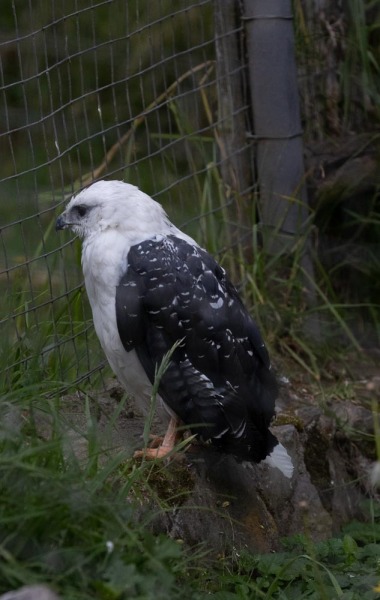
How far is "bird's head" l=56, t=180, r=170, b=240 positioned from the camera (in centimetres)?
409

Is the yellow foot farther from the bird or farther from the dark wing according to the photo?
the dark wing

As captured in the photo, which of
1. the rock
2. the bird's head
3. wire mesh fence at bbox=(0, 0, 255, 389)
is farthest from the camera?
wire mesh fence at bbox=(0, 0, 255, 389)

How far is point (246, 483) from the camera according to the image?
4281 millimetres

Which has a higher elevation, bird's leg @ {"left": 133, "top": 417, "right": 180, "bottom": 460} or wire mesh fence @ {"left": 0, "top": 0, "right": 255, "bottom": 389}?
wire mesh fence @ {"left": 0, "top": 0, "right": 255, "bottom": 389}

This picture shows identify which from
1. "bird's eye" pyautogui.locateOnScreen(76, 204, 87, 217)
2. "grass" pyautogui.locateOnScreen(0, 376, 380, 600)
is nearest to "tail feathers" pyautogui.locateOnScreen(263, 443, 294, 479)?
"grass" pyautogui.locateOnScreen(0, 376, 380, 600)

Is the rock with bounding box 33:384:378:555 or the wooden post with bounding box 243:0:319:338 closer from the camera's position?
the rock with bounding box 33:384:378:555

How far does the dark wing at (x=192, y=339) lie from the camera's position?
155 inches

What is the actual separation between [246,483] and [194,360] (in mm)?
596

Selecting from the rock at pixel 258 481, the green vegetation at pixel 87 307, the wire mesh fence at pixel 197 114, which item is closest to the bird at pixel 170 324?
the rock at pixel 258 481

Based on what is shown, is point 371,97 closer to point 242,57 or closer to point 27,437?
point 242,57

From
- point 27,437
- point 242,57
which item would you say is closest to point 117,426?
point 27,437

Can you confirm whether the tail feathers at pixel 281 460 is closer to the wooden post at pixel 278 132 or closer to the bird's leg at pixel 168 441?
the bird's leg at pixel 168 441

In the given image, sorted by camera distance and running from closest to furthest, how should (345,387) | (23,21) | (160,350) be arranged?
(160,350)
(345,387)
(23,21)

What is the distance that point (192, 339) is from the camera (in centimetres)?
398
